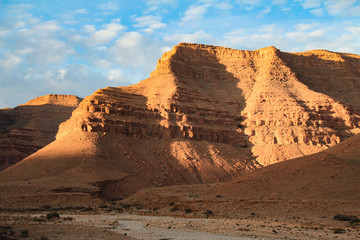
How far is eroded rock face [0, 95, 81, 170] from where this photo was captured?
131250mm

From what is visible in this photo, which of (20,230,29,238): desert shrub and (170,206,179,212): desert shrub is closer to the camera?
(20,230,29,238): desert shrub

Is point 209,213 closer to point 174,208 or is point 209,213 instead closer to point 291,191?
point 174,208

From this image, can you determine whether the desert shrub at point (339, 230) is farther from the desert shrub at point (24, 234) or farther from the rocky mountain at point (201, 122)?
the rocky mountain at point (201, 122)

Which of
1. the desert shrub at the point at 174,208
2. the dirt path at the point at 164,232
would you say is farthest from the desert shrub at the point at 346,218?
the desert shrub at the point at 174,208

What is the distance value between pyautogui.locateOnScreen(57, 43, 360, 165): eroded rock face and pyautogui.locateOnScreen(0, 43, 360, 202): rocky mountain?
0.21m

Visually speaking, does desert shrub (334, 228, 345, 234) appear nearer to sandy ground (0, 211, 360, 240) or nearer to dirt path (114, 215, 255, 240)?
sandy ground (0, 211, 360, 240)

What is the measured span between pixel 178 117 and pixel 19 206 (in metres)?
40.5

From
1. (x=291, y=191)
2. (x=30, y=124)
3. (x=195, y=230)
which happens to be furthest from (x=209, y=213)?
(x=30, y=124)

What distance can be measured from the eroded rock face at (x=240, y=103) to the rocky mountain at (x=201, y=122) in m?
0.21

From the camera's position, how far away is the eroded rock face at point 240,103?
282ft

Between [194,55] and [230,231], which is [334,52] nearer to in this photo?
[194,55]

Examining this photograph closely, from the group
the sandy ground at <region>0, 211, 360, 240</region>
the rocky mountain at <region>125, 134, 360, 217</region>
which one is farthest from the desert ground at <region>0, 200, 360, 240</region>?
the rocky mountain at <region>125, 134, 360, 217</region>

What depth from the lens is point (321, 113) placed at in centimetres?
9869

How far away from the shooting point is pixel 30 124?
467ft
